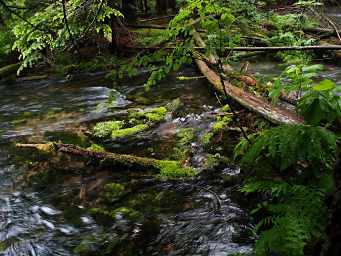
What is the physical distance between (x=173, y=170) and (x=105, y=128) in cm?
227

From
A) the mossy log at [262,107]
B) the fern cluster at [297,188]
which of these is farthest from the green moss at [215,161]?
the fern cluster at [297,188]

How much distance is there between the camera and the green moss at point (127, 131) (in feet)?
22.6

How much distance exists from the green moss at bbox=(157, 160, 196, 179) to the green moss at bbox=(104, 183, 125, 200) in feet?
1.75

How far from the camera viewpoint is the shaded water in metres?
4.12

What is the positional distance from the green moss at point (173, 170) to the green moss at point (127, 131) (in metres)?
1.52

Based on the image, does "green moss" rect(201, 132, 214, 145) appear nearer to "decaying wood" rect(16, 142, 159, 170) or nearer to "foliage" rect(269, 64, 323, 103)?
"decaying wood" rect(16, 142, 159, 170)

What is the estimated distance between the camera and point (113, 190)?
202 inches

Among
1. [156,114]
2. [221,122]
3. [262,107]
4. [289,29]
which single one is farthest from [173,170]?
[289,29]

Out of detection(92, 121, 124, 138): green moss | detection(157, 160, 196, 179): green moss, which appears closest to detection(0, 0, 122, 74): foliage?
detection(92, 121, 124, 138): green moss

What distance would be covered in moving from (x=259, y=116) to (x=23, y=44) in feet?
18.0

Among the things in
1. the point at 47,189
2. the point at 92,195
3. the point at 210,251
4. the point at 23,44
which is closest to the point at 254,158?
the point at 210,251

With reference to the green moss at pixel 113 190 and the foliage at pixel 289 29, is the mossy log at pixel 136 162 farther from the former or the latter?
the foliage at pixel 289 29

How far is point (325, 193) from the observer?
3.11m

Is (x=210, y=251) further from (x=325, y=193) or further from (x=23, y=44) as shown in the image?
(x=23, y=44)
